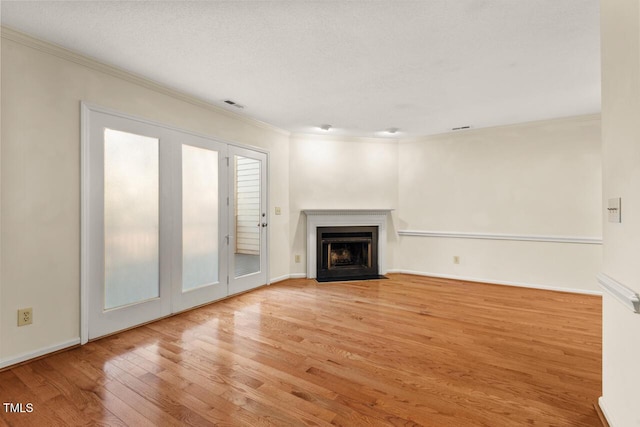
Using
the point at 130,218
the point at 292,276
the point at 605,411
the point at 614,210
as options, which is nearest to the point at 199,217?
the point at 130,218

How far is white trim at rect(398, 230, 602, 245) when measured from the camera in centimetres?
411

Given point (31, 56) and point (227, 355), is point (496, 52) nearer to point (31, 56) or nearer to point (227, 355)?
point (227, 355)

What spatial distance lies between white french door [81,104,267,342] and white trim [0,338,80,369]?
0.09 m

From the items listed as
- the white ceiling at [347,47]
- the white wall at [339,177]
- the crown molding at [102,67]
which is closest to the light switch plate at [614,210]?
the white ceiling at [347,47]

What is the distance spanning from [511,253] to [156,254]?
4928mm

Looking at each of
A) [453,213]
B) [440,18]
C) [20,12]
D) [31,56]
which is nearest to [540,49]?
[440,18]

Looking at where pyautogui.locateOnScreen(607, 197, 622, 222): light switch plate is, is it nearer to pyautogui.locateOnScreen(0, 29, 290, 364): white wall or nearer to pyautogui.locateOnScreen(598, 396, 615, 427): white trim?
pyautogui.locateOnScreen(598, 396, 615, 427): white trim

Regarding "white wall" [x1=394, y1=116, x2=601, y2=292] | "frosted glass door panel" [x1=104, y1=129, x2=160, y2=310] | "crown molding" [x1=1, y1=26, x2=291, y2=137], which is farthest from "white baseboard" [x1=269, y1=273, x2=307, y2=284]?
"crown molding" [x1=1, y1=26, x2=291, y2=137]

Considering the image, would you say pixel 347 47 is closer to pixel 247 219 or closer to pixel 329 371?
pixel 329 371

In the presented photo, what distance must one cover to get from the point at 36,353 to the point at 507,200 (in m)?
5.78

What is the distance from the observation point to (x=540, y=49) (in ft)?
7.87

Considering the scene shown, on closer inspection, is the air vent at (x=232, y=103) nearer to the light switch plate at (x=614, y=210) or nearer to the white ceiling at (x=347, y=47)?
the white ceiling at (x=347, y=47)

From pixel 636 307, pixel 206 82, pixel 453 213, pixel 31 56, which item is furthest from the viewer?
pixel 453 213

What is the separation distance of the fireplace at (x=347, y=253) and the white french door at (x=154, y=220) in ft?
4.53
